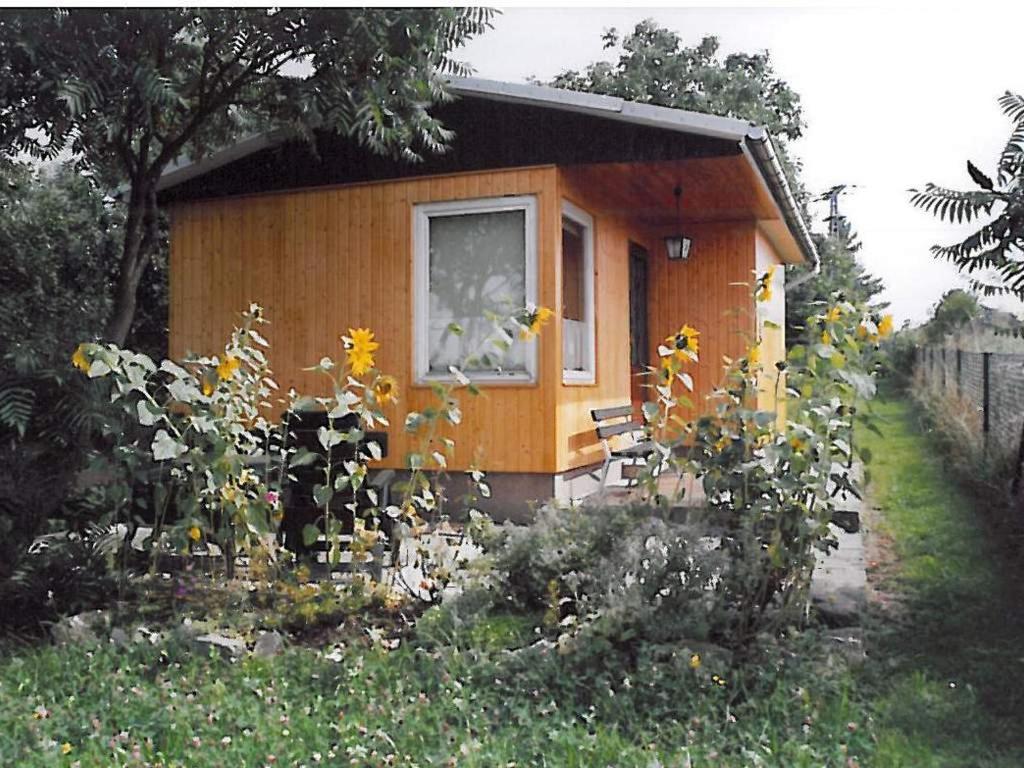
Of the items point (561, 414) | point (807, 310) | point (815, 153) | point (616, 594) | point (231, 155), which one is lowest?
point (616, 594)

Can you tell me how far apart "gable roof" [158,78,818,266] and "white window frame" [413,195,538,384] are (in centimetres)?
26

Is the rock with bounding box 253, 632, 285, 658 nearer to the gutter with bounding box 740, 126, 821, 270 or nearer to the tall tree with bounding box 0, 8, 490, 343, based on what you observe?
the tall tree with bounding box 0, 8, 490, 343

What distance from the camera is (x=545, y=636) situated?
3.35m

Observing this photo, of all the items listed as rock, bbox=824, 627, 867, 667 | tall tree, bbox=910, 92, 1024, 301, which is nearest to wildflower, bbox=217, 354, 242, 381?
rock, bbox=824, 627, 867, 667

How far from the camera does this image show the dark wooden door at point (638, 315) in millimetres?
8195

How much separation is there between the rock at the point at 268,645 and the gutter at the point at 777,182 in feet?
12.4

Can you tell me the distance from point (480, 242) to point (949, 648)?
152 inches

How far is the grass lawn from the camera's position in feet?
8.50

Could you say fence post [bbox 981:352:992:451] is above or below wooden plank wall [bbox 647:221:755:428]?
below

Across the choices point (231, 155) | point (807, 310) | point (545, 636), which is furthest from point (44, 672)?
A: point (231, 155)

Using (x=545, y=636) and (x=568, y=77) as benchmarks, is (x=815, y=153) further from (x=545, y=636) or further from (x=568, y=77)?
(x=545, y=636)

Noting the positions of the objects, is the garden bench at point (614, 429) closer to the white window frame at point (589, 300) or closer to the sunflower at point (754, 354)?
the white window frame at point (589, 300)

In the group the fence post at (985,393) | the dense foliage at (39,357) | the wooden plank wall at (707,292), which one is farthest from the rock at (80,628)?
the fence post at (985,393)

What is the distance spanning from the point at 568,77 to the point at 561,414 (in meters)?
2.12
